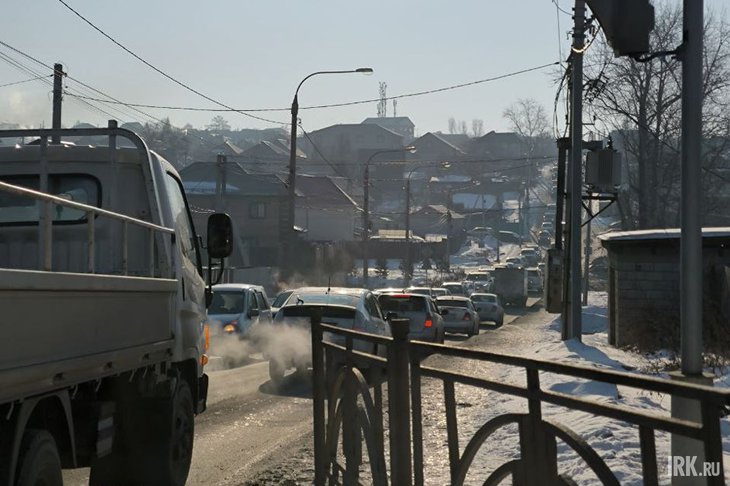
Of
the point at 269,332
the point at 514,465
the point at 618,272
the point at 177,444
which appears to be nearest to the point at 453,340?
the point at 618,272

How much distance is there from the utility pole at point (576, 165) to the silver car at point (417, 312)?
3.31 m

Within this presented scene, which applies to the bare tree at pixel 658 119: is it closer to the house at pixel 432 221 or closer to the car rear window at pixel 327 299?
the car rear window at pixel 327 299

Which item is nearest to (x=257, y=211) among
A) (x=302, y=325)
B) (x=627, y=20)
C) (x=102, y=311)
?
(x=302, y=325)

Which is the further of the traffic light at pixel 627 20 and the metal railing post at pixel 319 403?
the metal railing post at pixel 319 403

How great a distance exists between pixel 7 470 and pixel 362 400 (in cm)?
265

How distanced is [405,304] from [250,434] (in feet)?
43.6

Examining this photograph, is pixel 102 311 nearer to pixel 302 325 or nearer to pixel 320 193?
pixel 302 325

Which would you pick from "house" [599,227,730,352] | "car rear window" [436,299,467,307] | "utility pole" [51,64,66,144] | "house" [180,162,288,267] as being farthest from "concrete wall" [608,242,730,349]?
"house" [180,162,288,267]

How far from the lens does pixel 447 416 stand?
17.1ft

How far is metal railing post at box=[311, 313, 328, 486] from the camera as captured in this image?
7602 mm

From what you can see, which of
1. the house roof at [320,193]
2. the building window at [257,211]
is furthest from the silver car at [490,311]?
the house roof at [320,193]

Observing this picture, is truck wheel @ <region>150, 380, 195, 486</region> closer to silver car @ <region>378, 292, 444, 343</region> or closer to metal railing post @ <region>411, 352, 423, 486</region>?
metal railing post @ <region>411, 352, 423, 486</region>

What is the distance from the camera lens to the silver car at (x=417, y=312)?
75.8 feet

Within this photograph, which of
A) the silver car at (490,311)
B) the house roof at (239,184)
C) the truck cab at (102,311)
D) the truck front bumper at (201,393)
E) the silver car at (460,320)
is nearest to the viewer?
the truck cab at (102,311)
